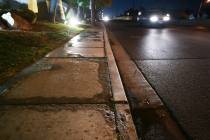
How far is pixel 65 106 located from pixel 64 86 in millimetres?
912

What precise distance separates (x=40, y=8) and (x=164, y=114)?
2109 centimetres

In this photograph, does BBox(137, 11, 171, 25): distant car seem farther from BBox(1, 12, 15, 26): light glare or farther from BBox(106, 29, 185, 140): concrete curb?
BBox(106, 29, 185, 140): concrete curb

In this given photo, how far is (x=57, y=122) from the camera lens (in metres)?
3.06

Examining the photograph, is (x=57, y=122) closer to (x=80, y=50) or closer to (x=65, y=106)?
(x=65, y=106)

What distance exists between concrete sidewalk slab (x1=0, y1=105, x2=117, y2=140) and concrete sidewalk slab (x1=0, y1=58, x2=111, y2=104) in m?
0.29

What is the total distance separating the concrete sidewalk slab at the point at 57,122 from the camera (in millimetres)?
2769

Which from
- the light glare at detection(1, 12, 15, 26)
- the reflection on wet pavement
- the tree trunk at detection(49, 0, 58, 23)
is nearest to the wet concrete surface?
the reflection on wet pavement

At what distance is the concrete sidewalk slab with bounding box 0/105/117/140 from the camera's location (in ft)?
→ 9.08

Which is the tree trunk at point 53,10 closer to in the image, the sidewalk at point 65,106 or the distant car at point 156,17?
the sidewalk at point 65,106

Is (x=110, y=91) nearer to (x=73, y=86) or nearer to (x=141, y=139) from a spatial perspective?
(x=73, y=86)

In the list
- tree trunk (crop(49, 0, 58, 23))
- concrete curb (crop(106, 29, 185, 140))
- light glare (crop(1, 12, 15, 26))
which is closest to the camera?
concrete curb (crop(106, 29, 185, 140))

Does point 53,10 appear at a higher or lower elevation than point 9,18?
higher

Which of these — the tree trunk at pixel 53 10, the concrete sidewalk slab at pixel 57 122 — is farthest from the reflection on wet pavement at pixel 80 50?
the tree trunk at pixel 53 10

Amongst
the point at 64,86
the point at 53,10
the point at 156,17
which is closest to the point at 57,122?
the point at 64,86
